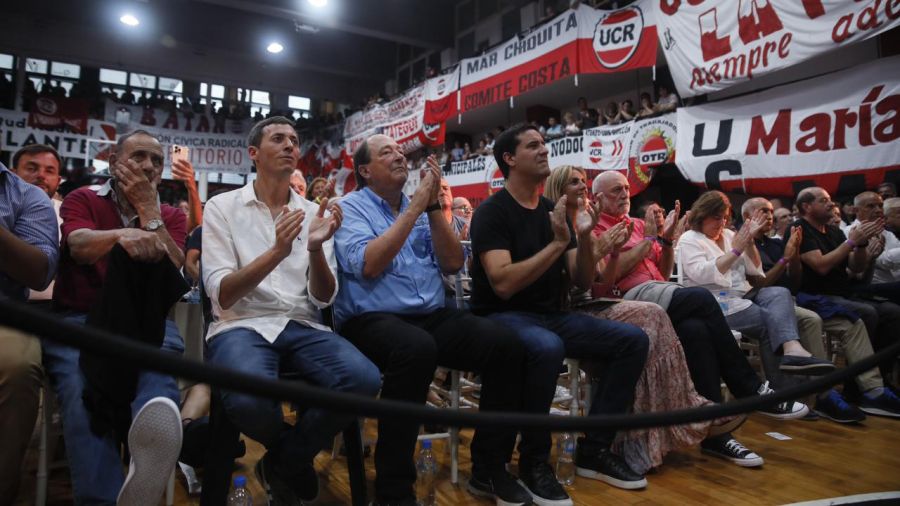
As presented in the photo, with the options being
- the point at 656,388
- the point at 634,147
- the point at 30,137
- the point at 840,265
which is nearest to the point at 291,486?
the point at 656,388

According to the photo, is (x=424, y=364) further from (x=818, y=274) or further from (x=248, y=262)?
(x=818, y=274)

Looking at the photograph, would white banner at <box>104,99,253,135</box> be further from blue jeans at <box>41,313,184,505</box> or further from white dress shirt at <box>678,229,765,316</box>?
white dress shirt at <box>678,229,765,316</box>

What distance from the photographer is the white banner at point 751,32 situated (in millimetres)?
4281

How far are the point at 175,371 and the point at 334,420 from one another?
2.71 feet

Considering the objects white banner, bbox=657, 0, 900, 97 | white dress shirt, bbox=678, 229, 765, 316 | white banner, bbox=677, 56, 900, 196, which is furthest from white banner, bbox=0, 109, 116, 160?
white dress shirt, bbox=678, 229, 765, 316

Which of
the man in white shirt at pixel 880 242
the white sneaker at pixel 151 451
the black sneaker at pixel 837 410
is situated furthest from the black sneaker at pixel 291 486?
the man in white shirt at pixel 880 242

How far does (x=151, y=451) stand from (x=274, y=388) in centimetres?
80

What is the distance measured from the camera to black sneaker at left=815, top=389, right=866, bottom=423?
2760 millimetres

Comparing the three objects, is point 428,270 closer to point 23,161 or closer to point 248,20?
point 23,161

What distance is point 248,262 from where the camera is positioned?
1727 millimetres

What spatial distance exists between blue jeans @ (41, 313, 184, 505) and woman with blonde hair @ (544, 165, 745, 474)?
154 cm

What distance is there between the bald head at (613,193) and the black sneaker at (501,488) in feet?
4.45

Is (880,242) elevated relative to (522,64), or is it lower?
lower

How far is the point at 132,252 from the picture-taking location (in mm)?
1421
